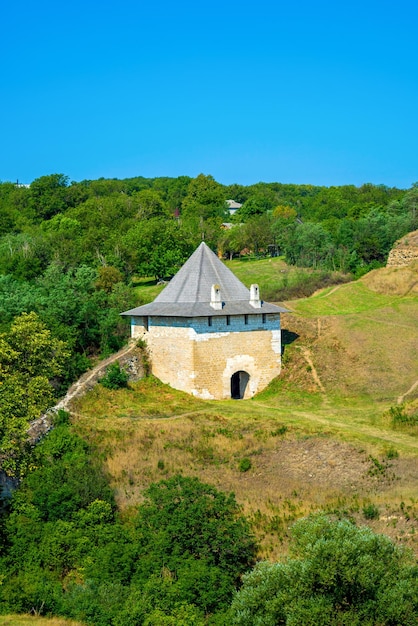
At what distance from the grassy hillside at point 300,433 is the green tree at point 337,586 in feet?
10.8

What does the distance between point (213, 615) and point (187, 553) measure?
2.07m

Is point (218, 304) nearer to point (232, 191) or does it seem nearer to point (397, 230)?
point (397, 230)

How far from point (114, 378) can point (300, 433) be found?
8.56 meters

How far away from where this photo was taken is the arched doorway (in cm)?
3128

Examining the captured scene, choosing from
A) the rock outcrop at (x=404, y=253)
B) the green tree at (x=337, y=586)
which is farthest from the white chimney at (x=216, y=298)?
the rock outcrop at (x=404, y=253)

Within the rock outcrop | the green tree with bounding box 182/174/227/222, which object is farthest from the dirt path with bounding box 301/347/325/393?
the green tree with bounding box 182/174/227/222

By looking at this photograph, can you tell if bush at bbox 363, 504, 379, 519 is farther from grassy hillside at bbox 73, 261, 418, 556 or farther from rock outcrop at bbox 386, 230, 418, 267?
rock outcrop at bbox 386, 230, 418, 267

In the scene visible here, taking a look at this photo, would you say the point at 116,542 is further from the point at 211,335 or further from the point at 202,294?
the point at 202,294

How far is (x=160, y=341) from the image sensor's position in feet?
102

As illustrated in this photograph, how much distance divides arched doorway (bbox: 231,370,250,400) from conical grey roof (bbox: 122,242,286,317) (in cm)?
287

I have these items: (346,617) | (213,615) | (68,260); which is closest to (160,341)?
(213,615)

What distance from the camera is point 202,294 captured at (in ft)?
103

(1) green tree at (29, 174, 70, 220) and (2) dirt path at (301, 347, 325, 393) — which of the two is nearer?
(2) dirt path at (301, 347, 325, 393)

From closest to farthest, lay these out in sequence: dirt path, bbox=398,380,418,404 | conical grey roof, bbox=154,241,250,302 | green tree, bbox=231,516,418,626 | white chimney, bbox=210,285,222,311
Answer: green tree, bbox=231,516,418,626
dirt path, bbox=398,380,418,404
white chimney, bbox=210,285,222,311
conical grey roof, bbox=154,241,250,302
